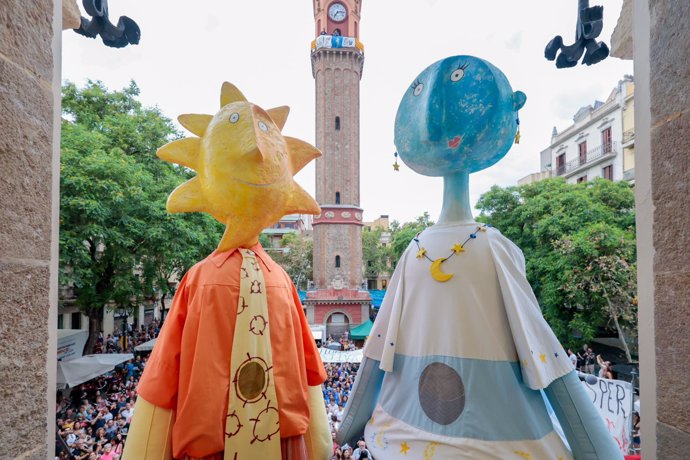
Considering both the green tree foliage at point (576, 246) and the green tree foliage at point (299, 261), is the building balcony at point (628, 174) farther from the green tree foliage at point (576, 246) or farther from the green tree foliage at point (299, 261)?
the green tree foliage at point (299, 261)

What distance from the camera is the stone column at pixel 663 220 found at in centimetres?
136

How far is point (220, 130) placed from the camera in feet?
8.66

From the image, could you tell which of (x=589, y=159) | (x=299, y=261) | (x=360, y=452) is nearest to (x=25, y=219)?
(x=360, y=452)

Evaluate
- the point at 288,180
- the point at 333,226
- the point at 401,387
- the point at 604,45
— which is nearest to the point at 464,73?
the point at 604,45

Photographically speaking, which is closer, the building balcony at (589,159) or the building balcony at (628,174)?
the building balcony at (628,174)

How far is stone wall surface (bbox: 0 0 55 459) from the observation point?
1217 mm

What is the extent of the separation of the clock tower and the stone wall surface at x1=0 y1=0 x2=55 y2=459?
23739mm

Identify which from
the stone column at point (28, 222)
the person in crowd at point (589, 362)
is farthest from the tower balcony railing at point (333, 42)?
the stone column at point (28, 222)

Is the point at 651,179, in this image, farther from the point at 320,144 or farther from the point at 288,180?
the point at 320,144

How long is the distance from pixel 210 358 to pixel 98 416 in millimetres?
7615

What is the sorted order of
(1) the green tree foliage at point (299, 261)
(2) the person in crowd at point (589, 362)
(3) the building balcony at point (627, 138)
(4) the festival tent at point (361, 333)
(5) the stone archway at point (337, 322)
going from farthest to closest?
(1) the green tree foliage at point (299, 261), (5) the stone archway at point (337, 322), (4) the festival tent at point (361, 333), (3) the building balcony at point (627, 138), (2) the person in crowd at point (589, 362)

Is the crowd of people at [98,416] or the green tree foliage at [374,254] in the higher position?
the green tree foliage at [374,254]

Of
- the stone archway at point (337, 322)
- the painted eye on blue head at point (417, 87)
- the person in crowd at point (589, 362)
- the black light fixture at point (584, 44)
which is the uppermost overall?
the black light fixture at point (584, 44)

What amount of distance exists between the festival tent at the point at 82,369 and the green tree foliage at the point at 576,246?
42.3 feet
